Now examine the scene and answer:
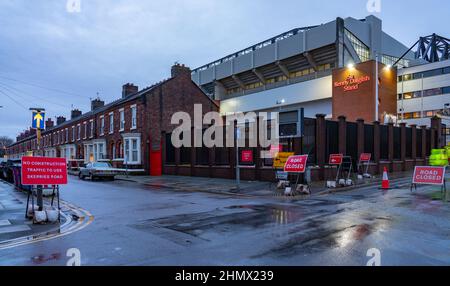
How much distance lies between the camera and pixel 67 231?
802 cm

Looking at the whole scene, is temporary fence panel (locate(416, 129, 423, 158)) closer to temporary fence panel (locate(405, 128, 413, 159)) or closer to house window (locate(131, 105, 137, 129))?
temporary fence panel (locate(405, 128, 413, 159))

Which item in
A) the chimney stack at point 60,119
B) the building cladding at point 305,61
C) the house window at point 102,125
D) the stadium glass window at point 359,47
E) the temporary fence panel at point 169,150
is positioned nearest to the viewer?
the temporary fence panel at point 169,150

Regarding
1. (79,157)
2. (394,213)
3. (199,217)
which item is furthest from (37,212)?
(79,157)

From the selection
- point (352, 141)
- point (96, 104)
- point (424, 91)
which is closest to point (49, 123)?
point (96, 104)

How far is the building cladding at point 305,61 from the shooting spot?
47906 mm

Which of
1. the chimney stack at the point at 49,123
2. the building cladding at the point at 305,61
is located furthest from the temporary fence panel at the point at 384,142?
the chimney stack at the point at 49,123

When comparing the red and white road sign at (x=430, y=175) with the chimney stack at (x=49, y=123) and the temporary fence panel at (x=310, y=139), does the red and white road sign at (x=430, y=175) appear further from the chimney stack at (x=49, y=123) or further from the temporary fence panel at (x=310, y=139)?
the chimney stack at (x=49, y=123)

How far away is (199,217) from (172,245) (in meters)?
3.02

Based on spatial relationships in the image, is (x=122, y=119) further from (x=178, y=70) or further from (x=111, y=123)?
(x=178, y=70)

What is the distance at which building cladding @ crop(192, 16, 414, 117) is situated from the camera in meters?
47.9

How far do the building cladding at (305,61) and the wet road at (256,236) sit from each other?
1476 inches

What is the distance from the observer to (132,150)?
3194 cm

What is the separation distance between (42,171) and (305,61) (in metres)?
49.7
